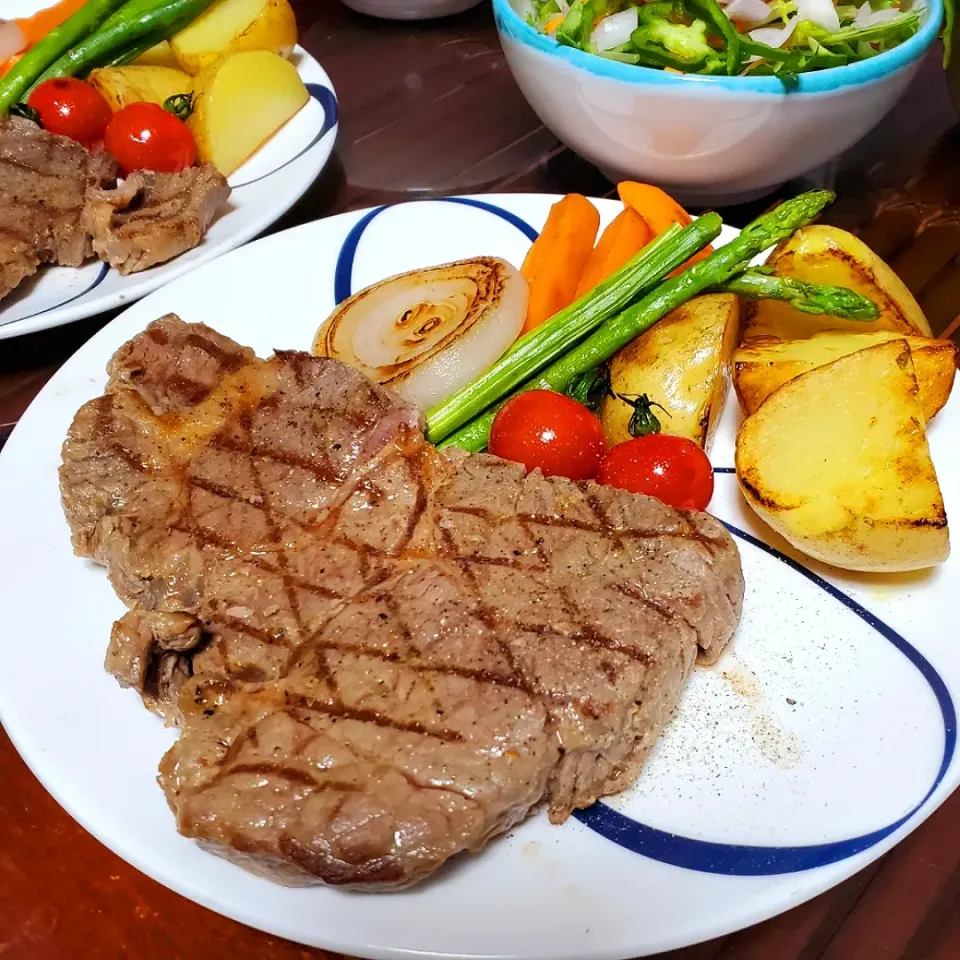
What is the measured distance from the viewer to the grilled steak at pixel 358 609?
188 cm

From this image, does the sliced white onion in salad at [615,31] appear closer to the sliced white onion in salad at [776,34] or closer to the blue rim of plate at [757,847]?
the sliced white onion in salad at [776,34]

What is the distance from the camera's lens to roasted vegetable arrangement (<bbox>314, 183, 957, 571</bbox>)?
249cm

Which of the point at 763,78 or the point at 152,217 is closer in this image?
the point at 763,78

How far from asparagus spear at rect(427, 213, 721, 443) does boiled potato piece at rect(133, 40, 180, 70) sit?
3100 mm

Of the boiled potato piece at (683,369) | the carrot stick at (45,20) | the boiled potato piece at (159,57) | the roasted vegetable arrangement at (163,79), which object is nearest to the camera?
the boiled potato piece at (683,369)

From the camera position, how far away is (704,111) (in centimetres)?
337

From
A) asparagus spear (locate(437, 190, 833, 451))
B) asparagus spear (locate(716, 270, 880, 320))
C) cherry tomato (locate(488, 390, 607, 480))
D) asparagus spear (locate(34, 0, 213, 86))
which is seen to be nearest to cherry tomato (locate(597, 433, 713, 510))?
cherry tomato (locate(488, 390, 607, 480))

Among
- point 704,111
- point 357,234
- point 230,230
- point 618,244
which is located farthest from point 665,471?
point 230,230

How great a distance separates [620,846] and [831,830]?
474 mm

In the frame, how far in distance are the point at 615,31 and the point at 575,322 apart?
1.51 metres

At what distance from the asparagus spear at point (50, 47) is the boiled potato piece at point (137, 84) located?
0.26m

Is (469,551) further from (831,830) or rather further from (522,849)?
(831,830)

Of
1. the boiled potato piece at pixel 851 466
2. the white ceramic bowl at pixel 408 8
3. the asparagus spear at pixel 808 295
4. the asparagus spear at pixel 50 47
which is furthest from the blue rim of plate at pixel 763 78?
the asparagus spear at pixel 50 47

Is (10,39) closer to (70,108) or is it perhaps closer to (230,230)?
(70,108)
